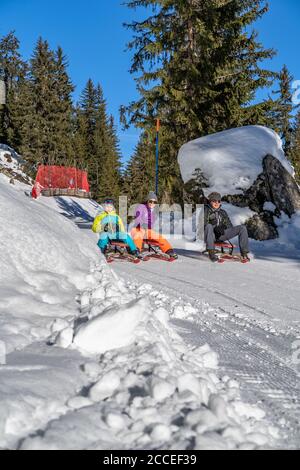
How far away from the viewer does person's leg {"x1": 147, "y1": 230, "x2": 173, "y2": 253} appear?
8.62 meters

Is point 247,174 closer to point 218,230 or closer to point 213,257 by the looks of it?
point 218,230

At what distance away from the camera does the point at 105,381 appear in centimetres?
179

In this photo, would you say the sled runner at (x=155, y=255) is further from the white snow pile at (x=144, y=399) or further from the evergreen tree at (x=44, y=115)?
the evergreen tree at (x=44, y=115)

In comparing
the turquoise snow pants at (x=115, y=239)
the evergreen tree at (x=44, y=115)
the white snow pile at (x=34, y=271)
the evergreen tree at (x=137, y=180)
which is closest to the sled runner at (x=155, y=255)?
the turquoise snow pants at (x=115, y=239)

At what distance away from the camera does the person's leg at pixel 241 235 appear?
8.52 metres

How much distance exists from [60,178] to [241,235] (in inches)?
902

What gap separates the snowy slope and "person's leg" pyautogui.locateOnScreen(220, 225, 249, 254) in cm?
507

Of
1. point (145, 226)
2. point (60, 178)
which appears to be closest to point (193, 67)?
point (145, 226)

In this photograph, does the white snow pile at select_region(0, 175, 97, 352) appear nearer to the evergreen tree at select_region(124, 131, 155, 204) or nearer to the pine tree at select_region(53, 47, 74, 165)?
the pine tree at select_region(53, 47, 74, 165)

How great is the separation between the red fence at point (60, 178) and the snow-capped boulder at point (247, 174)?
1654 cm

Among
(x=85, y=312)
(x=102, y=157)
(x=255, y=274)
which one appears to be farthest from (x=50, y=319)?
(x=102, y=157)

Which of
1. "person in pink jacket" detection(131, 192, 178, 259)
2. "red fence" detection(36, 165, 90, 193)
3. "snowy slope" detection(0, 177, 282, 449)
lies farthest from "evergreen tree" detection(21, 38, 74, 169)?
"snowy slope" detection(0, 177, 282, 449)

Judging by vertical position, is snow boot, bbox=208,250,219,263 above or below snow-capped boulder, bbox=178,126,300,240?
below
